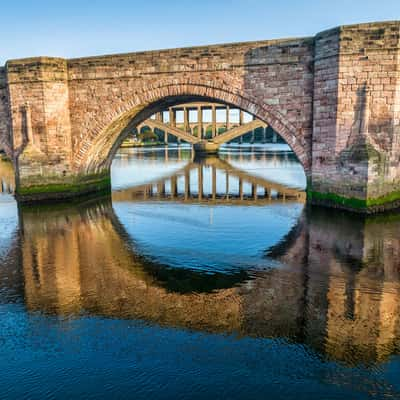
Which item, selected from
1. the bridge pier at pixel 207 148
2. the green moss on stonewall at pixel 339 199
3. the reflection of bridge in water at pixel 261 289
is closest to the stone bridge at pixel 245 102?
the green moss on stonewall at pixel 339 199

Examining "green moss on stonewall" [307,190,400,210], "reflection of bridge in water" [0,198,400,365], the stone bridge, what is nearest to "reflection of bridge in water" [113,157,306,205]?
"green moss on stonewall" [307,190,400,210]

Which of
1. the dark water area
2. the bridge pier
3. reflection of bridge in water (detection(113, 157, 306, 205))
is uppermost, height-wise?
the bridge pier

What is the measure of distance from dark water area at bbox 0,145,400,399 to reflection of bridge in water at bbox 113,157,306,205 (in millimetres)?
4244

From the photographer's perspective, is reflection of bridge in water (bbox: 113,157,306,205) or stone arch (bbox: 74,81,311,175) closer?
stone arch (bbox: 74,81,311,175)

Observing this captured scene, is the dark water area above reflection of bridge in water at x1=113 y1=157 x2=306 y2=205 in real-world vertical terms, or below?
below

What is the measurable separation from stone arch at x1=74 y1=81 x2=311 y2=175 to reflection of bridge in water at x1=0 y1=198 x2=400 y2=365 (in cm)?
489

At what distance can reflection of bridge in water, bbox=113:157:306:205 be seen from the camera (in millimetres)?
18281

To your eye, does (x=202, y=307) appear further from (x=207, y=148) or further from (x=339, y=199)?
(x=207, y=148)

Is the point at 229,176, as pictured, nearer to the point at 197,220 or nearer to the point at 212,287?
the point at 197,220

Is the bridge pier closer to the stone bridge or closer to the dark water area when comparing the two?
the stone bridge

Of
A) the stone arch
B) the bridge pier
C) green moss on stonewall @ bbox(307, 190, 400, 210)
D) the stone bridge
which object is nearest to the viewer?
the stone bridge

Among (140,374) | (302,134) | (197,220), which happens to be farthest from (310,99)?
(140,374)

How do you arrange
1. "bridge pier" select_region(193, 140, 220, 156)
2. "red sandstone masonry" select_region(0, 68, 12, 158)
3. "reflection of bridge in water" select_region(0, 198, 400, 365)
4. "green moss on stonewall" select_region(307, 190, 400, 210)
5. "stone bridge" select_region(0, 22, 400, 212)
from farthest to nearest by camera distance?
"bridge pier" select_region(193, 140, 220, 156), "red sandstone masonry" select_region(0, 68, 12, 158), "green moss on stonewall" select_region(307, 190, 400, 210), "stone bridge" select_region(0, 22, 400, 212), "reflection of bridge in water" select_region(0, 198, 400, 365)

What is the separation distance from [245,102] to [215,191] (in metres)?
6.26
